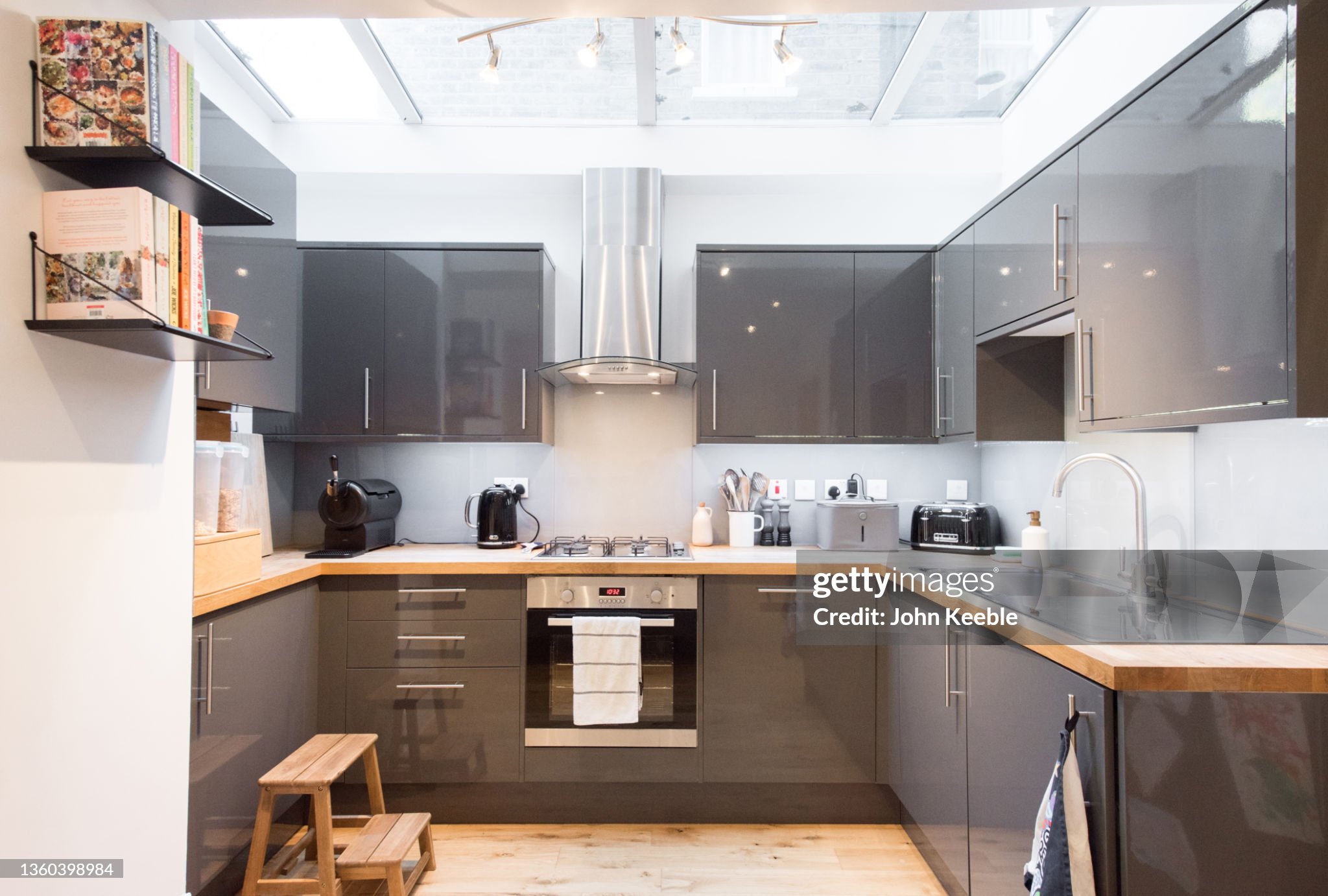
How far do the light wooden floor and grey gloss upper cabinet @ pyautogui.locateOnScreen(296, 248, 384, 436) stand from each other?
5.04 ft

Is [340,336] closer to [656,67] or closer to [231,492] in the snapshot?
[231,492]

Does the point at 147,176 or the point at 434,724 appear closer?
the point at 147,176

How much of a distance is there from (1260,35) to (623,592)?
2148mm

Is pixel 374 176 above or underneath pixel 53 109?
above

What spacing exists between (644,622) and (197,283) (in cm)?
167

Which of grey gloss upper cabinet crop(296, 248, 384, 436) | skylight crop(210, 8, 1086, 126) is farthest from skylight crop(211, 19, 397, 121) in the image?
grey gloss upper cabinet crop(296, 248, 384, 436)

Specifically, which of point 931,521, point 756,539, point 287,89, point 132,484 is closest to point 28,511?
point 132,484

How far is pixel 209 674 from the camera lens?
1773 mm

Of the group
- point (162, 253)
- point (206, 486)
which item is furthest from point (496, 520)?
point (162, 253)

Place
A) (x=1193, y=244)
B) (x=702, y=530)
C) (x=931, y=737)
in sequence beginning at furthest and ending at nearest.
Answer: (x=702, y=530), (x=931, y=737), (x=1193, y=244)

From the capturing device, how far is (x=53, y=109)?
121 cm

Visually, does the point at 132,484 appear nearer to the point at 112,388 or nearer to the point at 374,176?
the point at 112,388

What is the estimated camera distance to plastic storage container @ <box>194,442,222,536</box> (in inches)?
73.4

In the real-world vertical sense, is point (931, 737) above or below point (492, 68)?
below
